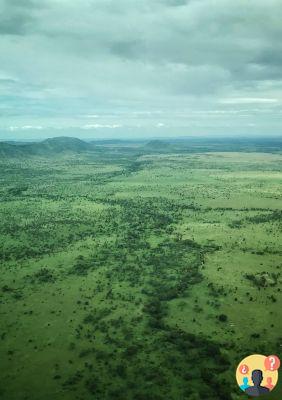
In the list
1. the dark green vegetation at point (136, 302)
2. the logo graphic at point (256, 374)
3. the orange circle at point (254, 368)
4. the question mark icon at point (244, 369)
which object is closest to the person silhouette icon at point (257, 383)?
the logo graphic at point (256, 374)

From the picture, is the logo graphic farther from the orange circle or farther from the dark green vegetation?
the dark green vegetation

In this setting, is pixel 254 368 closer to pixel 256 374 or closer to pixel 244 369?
pixel 256 374

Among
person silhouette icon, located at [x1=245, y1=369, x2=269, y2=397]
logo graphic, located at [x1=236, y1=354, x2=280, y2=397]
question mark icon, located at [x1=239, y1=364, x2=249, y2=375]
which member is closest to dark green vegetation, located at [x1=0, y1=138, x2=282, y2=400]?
person silhouette icon, located at [x1=245, y1=369, x2=269, y2=397]

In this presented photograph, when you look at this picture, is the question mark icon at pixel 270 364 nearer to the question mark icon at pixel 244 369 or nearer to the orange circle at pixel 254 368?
the orange circle at pixel 254 368

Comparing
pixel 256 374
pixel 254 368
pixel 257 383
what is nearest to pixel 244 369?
pixel 254 368

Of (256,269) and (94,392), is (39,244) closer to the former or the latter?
(256,269)
